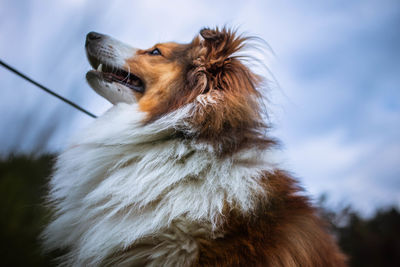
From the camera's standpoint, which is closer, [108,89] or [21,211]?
[21,211]

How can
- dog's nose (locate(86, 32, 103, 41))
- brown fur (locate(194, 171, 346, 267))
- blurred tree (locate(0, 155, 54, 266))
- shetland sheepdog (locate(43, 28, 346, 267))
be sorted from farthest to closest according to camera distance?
dog's nose (locate(86, 32, 103, 41)) → blurred tree (locate(0, 155, 54, 266)) → shetland sheepdog (locate(43, 28, 346, 267)) → brown fur (locate(194, 171, 346, 267))

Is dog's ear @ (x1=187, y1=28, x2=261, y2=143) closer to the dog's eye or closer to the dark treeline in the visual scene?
the dog's eye

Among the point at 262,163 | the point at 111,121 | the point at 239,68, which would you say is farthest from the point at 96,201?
the point at 239,68

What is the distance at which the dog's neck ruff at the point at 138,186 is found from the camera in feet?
5.98

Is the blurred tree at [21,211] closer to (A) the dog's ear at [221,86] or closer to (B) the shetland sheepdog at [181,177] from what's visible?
(B) the shetland sheepdog at [181,177]

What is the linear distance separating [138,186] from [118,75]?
123 centimetres

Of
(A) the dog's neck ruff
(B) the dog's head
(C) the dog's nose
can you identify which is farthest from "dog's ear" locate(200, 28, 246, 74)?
(C) the dog's nose

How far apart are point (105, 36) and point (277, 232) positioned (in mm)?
2396

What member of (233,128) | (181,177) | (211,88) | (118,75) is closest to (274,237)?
(181,177)

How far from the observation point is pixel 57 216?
2.28 metres

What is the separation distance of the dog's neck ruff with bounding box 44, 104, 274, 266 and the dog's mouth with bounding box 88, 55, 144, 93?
329mm

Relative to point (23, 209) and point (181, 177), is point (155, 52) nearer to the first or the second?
point (181, 177)

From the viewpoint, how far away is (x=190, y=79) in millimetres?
2471

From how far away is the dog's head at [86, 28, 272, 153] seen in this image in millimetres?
2195
